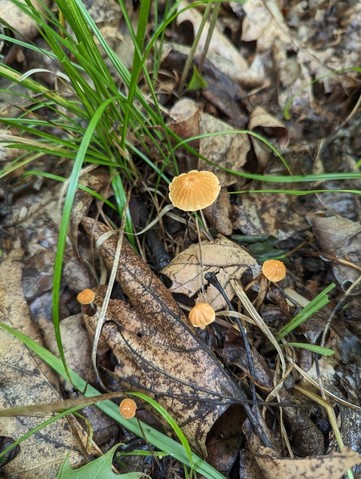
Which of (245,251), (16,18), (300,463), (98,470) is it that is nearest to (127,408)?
(98,470)

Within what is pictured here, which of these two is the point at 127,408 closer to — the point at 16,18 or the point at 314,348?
the point at 314,348

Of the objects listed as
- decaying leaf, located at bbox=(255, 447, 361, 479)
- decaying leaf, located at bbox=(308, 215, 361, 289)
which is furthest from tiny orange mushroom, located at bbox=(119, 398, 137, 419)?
decaying leaf, located at bbox=(308, 215, 361, 289)

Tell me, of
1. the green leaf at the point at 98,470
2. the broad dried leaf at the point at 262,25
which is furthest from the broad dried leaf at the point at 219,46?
the green leaf at the point at 98,470

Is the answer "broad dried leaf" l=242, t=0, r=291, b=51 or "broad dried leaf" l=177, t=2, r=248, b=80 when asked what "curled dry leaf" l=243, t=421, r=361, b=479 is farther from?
"broad dried leaf" l=242, t=0, r=291, b=51

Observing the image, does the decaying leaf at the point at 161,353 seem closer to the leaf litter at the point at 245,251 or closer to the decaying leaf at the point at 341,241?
the leaf litter at the point at 245,251

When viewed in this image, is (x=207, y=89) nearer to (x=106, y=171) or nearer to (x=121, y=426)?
(x=106, y=171)

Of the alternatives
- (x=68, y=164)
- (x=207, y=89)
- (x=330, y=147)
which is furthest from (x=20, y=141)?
(x=330, y=147)
